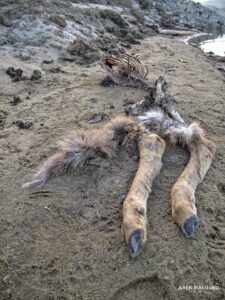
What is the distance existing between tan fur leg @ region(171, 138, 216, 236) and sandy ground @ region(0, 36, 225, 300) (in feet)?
0.33

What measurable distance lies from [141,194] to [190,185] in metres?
0.49

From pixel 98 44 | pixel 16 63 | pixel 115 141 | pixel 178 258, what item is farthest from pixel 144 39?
pixel 178 258

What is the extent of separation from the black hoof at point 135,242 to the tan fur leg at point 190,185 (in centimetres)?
40

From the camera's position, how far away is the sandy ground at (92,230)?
270cm

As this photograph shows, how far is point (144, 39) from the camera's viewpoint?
13.7m

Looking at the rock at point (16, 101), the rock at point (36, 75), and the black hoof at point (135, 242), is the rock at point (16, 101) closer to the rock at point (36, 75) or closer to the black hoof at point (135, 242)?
the rock at point (36, 75)

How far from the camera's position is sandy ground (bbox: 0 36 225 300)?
106 inches

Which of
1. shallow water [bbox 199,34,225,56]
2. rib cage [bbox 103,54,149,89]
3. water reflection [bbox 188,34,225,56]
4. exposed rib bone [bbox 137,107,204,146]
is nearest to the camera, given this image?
exposed rib bone [bbox 137,107,204,146]

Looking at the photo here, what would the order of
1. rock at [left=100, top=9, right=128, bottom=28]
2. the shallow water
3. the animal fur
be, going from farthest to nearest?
rock at [left=100, top=9, right=128, bottom=28], the shallow water, the animal fur

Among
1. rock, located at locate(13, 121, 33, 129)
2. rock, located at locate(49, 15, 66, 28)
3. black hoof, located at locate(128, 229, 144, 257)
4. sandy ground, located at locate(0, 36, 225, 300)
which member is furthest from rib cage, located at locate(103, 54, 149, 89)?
black hoof, located at locate(128, 229, 144, 257)

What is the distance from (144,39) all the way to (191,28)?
6758mm

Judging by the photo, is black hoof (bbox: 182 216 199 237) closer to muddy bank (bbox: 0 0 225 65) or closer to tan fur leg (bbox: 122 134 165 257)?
tan fur leg (bbox: 122 134 165 257)

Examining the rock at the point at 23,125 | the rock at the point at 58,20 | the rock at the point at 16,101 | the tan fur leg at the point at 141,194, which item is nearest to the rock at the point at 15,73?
the rock at the point at 16,101

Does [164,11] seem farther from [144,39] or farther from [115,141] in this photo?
[115,141]
